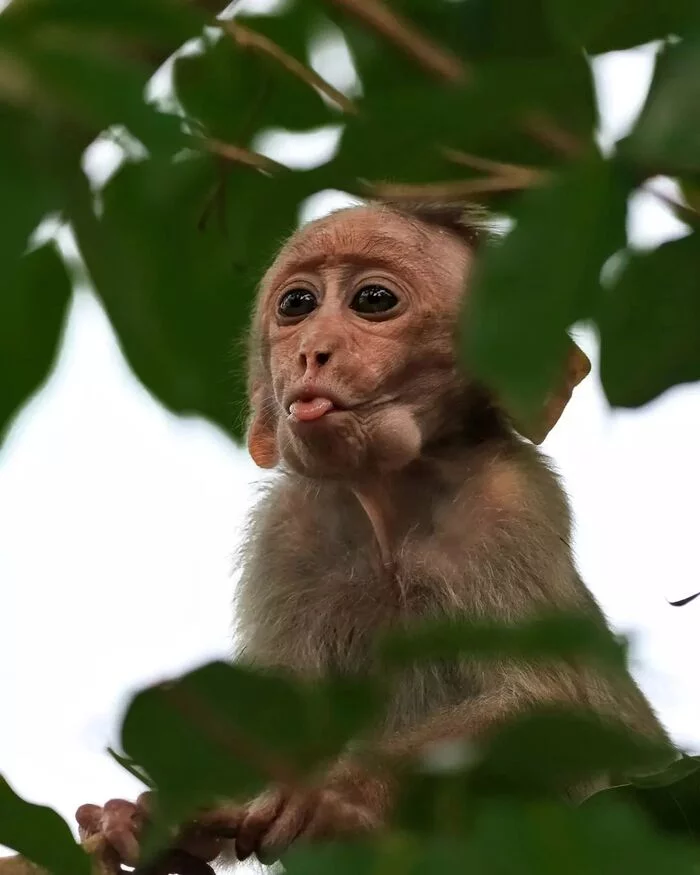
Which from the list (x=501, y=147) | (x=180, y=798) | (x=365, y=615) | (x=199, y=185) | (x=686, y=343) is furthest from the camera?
(x=365, y=615)

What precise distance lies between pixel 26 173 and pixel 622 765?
580 millimetres

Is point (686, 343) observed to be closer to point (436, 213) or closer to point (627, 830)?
point (627, 830)

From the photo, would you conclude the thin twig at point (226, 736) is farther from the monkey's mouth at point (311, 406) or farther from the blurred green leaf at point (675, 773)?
the monkey's mouth at point (311, 406)

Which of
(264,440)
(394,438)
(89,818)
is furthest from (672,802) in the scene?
(264,440)

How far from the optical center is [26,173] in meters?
0.90

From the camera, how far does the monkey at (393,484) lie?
3.18 metres

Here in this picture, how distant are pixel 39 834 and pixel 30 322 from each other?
0.45m

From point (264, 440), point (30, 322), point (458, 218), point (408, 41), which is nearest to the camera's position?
point (30, 322)

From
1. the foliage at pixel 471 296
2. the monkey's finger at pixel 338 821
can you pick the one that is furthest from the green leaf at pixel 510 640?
the monkey's finger at pixel 338 821

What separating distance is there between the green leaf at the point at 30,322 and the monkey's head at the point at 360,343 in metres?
1.82

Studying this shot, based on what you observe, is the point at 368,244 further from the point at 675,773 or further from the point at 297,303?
the point at 675,773

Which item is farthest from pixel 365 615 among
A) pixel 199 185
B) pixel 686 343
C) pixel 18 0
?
pixel 18 0

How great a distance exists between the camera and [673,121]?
90cm

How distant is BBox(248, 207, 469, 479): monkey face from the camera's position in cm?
310
